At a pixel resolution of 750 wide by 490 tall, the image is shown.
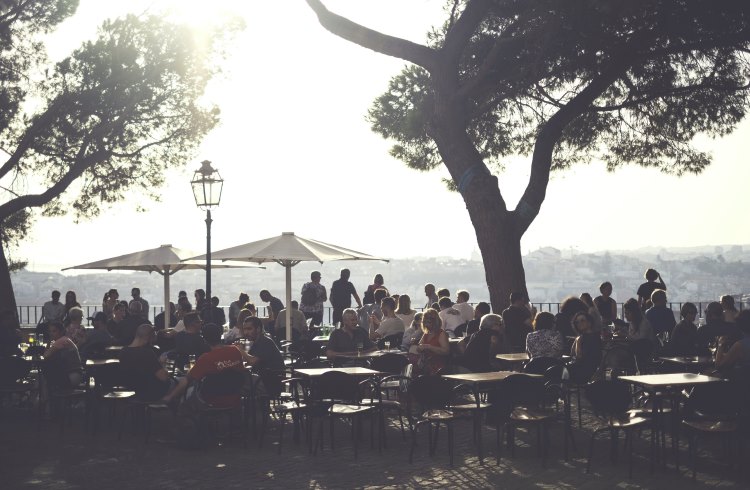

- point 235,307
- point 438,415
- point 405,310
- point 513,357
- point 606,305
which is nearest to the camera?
point 438,415

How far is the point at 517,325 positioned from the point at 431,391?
3599 mm

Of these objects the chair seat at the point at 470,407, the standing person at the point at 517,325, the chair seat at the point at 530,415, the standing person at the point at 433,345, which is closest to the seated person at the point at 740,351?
the chair seat at the point at 530,415

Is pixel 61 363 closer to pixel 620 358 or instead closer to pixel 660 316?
pixel 620 358

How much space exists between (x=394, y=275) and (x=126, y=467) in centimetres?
9384

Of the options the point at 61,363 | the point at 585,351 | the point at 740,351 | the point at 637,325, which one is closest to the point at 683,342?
the point at 637,325

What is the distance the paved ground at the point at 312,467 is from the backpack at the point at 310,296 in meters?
7.25

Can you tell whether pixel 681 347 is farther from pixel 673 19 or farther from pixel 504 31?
pixel 504 31

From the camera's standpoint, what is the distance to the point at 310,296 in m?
16.5

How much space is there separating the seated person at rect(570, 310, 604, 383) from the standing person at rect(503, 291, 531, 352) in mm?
2154

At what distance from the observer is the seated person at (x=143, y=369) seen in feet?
29.2

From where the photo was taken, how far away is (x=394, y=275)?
10150cm

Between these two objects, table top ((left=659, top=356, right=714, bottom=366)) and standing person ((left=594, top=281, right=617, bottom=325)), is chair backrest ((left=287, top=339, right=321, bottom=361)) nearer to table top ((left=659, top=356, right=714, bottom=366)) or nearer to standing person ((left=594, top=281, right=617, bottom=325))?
table top ((left=659, top=356, right=714, bottom=366))

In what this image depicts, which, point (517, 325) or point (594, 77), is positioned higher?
point (594, 77)

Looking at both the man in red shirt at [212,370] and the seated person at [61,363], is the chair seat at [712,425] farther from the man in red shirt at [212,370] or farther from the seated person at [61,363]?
the seated person at [61,363]
